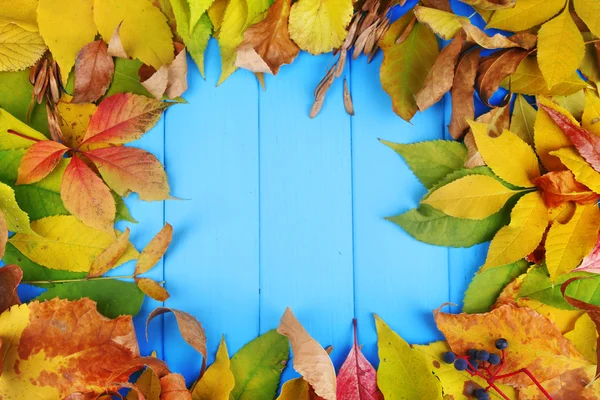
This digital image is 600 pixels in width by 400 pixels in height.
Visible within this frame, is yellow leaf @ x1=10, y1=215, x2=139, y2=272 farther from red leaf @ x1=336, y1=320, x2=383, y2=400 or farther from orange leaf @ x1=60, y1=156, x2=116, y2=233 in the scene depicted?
red leaf @ x1=336, y1=320, x2=383, y2=400

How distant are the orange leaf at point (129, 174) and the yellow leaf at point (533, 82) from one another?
47cm

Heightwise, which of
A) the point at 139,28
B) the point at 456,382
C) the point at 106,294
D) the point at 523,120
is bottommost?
the point at 456,382

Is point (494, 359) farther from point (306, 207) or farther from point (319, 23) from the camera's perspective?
point (319, 23)

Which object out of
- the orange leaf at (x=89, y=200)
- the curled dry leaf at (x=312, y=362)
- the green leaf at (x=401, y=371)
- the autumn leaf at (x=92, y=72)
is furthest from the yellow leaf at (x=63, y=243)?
the green leaf at (x=401, y=371)

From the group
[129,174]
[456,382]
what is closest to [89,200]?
[129,174]

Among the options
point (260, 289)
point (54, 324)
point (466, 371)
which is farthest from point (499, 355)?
point (54, 324)

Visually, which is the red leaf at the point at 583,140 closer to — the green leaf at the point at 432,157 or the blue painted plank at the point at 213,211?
the green leaf at the point at 432,157

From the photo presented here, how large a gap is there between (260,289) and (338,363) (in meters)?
0.14

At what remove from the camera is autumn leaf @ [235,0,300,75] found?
64cm

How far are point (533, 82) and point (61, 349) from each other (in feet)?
2.26

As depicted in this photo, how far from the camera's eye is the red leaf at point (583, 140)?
62 centimetres

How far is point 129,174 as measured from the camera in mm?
663

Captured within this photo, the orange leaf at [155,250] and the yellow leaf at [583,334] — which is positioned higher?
the orange leaf at [155,250]

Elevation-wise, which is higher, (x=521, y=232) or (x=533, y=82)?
(x=533, y=82)
